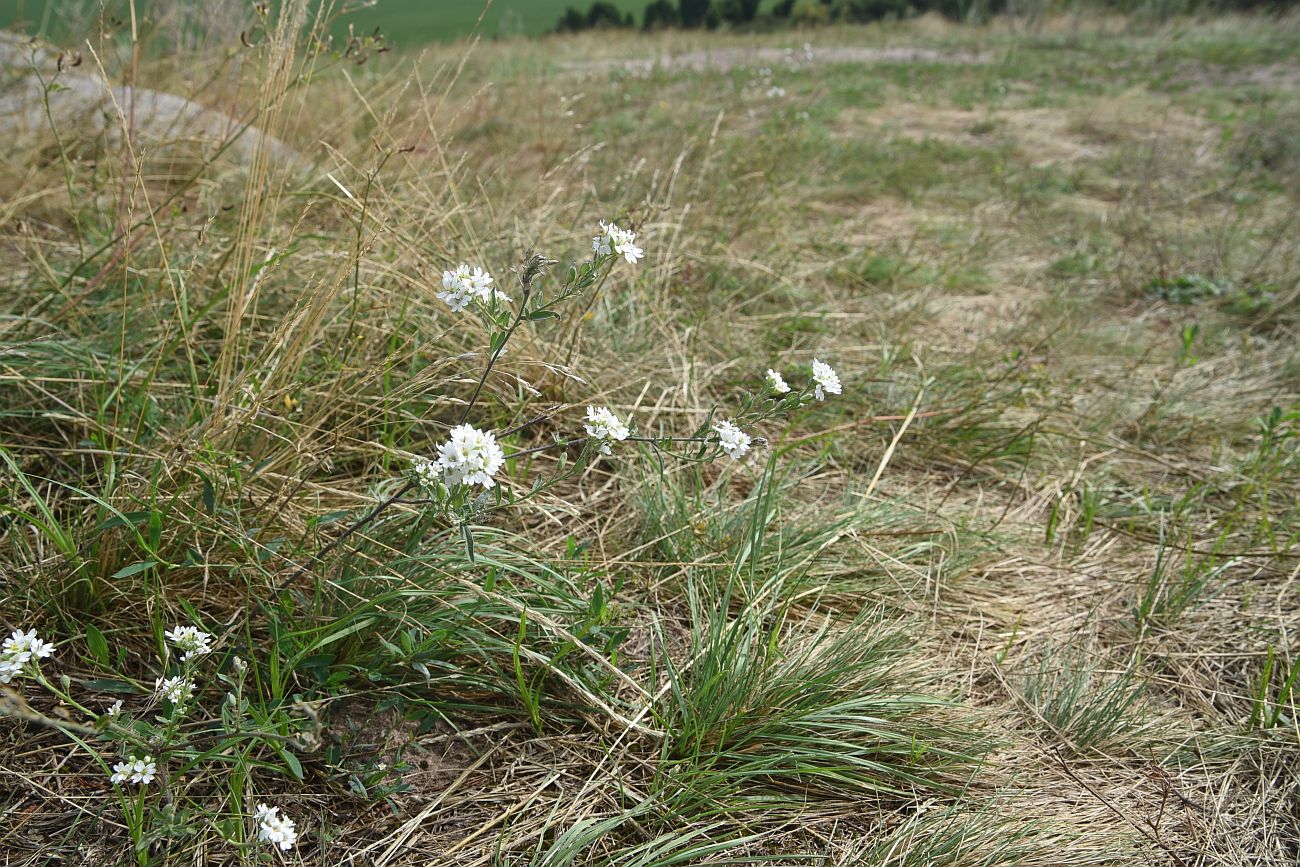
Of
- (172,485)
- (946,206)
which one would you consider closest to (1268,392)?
(946,206)

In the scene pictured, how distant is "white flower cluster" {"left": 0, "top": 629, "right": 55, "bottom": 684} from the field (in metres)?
0.02

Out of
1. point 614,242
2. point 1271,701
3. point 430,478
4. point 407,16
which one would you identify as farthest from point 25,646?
point 407,16

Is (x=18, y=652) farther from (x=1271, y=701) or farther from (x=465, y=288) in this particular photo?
(x=1271, y=701)

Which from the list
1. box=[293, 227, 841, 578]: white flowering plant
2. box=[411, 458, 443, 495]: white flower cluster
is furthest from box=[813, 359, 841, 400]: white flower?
box=[411, 458, 443, 495]: white flower cluster

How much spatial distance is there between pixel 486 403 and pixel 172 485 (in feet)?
2.47

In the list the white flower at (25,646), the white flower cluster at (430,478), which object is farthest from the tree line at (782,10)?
the white flower at (25,646)

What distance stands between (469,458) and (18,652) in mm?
599

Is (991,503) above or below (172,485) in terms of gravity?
below

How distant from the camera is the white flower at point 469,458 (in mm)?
1124

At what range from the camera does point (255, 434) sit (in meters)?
1.72

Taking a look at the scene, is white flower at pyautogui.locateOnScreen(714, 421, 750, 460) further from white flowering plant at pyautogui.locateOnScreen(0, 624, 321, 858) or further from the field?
white flowering plant at pyautogui.locateOnScreen(0, 624, 321, 858)

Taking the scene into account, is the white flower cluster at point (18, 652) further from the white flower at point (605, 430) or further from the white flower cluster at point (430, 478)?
the white flower at point (605, 430)

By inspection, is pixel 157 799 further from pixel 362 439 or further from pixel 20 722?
pixel 362 439

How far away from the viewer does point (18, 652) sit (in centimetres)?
107
